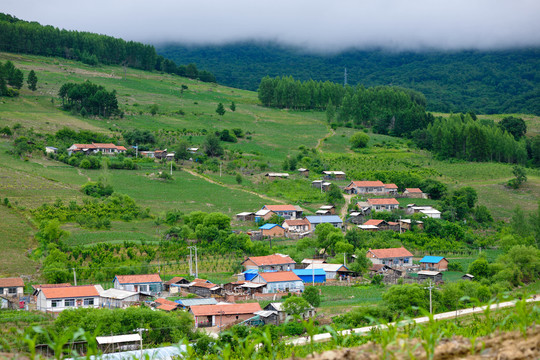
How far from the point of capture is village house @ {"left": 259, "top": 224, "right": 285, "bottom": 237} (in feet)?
150

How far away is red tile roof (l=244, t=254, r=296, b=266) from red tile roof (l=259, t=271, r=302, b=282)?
2.08m

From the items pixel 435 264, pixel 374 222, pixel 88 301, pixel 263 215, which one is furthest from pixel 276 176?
pixel 88 301

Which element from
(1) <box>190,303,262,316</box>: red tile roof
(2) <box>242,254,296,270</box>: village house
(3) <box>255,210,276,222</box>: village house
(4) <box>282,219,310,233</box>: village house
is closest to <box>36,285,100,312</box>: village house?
(1) <box>190,303,262,316</box>: red tile roof

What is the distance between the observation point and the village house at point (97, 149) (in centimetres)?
6125

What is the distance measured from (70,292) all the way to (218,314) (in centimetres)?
738

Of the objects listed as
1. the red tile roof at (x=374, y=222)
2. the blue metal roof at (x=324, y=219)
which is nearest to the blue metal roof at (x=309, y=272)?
the blue metal roof at (x=324, y=219)

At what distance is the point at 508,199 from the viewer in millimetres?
56531

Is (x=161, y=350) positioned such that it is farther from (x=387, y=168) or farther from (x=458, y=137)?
(x=458, y=137)

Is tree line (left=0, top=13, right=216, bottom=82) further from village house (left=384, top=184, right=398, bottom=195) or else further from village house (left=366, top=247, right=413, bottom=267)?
village house (left=366, top=247, right=413, bottom=267)

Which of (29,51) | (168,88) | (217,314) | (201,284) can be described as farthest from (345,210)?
(29,51)

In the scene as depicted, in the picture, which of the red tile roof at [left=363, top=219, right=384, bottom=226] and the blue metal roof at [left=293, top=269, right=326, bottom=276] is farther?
the red tile roof at [left=363, top=219, right=384, bottom=226]

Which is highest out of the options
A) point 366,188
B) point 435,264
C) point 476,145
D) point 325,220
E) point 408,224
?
point 476,145

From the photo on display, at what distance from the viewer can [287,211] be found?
49.8 meters

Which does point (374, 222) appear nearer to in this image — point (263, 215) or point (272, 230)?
point (272, 230)
